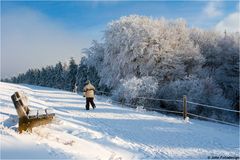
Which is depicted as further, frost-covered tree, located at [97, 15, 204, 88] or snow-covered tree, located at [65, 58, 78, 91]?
snow-covered tree, located at [65, 58, 78, 91]

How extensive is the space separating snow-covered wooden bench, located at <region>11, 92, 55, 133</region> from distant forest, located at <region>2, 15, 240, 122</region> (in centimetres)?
2291

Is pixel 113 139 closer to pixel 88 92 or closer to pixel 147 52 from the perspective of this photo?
pixel 88 92

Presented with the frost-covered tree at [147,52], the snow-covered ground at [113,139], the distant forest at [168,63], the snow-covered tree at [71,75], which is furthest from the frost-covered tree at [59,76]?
the snow-covered ground at [113,139]

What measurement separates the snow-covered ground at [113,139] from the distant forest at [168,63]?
1680cm

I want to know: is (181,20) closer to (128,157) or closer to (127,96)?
(127,96)

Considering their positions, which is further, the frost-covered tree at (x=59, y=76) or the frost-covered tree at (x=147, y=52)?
the frost-covered tree at (x=59, y=76)

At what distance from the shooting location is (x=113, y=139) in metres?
10.2

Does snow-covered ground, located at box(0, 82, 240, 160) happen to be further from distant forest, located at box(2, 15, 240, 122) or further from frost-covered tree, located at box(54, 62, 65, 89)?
frost-covered tree, located at box(54, 62, 65, 89)

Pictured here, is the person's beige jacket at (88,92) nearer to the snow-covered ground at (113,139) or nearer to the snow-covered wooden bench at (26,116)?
the snow-covered ground at (113,139)

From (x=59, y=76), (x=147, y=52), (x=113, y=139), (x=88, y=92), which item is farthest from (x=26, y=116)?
(x=59, y=76)

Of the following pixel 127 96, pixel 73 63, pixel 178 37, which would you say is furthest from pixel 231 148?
pixel 73 63

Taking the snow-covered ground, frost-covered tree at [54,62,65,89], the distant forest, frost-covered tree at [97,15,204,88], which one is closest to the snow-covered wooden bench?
the snow-covered ground

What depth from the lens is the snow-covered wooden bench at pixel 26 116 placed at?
25.5 feet

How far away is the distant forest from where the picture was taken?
3375 cm
